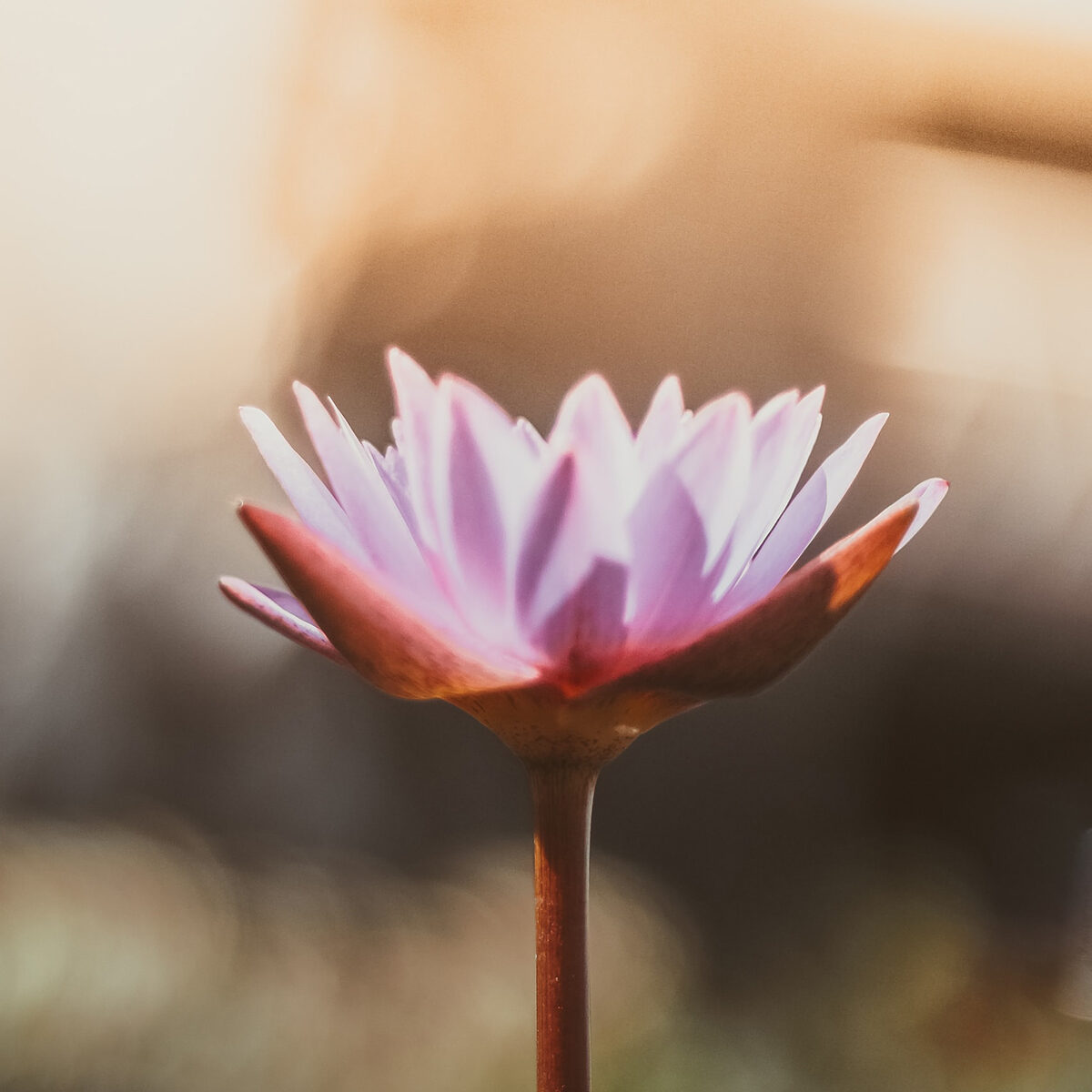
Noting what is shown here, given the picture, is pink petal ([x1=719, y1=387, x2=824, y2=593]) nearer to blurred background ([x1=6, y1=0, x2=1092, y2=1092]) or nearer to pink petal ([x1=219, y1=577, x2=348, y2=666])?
pink petal ([x1=219, y1=577, x2=348, y2=666])

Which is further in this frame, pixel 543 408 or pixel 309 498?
pixel 543 408

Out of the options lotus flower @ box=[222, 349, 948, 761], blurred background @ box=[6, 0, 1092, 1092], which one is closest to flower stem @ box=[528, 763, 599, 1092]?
lotus flower @ box=[222, 349, 948, 761]

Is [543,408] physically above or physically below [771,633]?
above

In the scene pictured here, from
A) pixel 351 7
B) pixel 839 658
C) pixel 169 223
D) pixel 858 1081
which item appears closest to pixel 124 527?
pixel 169 223

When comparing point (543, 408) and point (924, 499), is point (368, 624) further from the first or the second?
point (543, 408)

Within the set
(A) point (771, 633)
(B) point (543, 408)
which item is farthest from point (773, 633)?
(B) point (543, 408)
